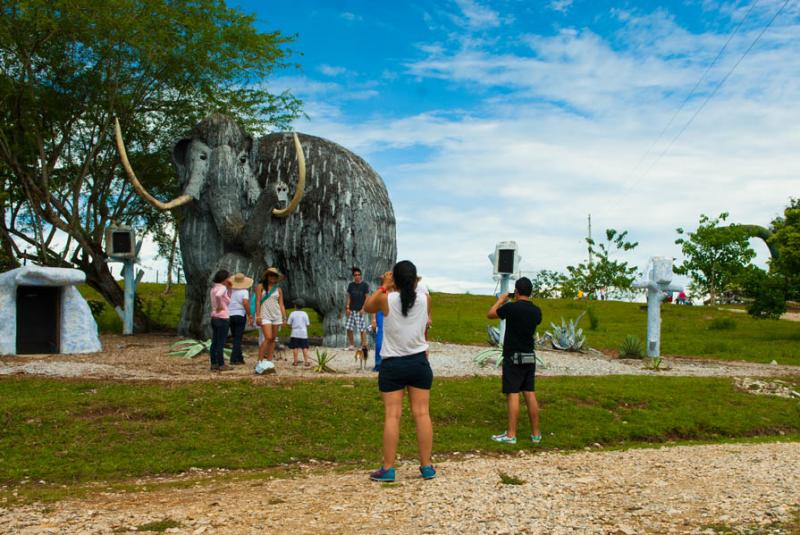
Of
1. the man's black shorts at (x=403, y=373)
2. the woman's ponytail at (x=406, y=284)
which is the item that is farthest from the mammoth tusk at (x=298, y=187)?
the man's black shorts at (x=403, y=373)

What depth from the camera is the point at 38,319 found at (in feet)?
49.5

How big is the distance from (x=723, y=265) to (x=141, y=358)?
112 feet

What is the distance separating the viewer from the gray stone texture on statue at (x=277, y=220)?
15500mm

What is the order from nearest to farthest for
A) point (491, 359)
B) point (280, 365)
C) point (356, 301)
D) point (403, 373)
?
point (403, 373), point (280, 365), point (356, 301), point (491, 359)

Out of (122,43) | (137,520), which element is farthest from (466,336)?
(137,520)

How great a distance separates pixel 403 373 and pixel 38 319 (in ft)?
35.2

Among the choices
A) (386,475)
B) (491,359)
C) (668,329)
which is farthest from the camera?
(668,329)

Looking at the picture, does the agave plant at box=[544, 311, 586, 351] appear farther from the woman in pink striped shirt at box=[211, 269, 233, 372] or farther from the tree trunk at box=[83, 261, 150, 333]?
the tree trunk at box=[83, 261, 150, 333]

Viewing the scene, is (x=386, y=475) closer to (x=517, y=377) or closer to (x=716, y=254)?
(x=517, y=377)

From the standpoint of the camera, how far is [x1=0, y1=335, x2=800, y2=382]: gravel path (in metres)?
12.3

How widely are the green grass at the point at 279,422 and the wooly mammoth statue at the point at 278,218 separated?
462 centimetres

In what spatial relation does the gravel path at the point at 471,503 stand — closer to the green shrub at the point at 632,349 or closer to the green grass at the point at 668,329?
the green shrub at the point at 632,349

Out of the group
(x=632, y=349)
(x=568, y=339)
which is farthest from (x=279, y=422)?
(x=632, y=349)

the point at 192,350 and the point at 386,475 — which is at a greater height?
the point at 192,350
